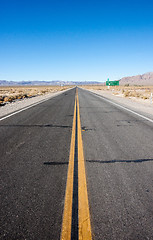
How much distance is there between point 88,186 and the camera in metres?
2.75

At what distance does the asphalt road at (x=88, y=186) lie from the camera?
198cm

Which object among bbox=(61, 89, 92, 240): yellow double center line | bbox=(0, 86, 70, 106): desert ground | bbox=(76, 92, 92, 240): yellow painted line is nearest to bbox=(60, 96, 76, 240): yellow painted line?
bbox=(61, 89, 92, 240): yellow double center line

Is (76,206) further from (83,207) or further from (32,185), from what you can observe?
(32,185)

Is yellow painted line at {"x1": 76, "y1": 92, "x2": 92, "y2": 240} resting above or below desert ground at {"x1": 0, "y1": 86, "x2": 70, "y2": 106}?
below

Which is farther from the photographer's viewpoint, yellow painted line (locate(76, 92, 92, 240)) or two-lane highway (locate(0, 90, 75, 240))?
two-lane highway (locate(0, 90, 75, 240))

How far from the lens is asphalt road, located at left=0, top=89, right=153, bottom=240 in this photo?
6.49ft

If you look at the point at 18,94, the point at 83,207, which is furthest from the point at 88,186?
the point at 18,94

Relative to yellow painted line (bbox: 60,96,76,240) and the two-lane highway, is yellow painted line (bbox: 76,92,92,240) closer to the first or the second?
yellow painted line (bbox: 60,96,76,240)

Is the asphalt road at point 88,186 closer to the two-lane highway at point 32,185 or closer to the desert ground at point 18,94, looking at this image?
the two-lane highway at point 32,185

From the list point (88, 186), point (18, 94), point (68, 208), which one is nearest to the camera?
point (68, 208)

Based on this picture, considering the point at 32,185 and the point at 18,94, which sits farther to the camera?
the point at 18,94

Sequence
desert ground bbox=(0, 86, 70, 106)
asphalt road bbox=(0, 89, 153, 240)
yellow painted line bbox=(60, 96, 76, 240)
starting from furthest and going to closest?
desert ground bbox=(0, 86, 70, 106) → asphalt road bbox=(0, 89, 153, 240) → yellow painted line bbox=(60, 96, 76, 240)

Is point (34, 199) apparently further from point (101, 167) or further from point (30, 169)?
point (101, 167)

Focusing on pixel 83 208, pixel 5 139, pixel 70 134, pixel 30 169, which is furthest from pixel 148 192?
pixel 5 139
